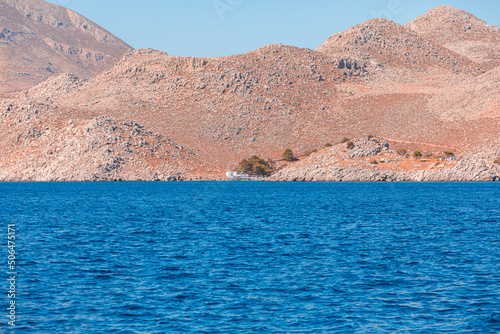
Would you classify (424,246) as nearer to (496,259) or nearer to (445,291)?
(496,259)

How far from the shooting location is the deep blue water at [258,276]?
22422mm

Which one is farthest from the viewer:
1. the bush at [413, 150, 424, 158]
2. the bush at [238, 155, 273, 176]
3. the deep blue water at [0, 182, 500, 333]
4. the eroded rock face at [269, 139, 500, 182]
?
the bush at [238, 155, 273, 176]

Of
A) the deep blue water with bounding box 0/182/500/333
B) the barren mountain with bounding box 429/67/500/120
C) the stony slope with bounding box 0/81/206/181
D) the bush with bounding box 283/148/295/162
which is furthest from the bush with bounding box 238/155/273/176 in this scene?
the deep blue water with bounding box 0/182/500/333

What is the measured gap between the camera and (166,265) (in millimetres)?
33406

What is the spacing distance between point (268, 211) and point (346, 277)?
4152cm

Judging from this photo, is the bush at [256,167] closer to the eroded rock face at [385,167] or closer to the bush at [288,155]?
the bush at [288,155]

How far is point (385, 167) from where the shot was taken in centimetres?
14075

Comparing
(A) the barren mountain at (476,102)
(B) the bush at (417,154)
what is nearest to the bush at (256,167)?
(B) the bush at (417,154)

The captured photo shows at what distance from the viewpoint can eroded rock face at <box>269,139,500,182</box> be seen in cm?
13738

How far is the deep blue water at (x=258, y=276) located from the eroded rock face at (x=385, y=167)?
82.5m

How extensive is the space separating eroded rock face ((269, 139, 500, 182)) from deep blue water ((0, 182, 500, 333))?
271 ft

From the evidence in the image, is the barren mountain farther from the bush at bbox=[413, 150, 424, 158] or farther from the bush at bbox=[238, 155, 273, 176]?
the bush at bbox=[238, 155, 273, 176]

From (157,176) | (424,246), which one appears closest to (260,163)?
(157,176)

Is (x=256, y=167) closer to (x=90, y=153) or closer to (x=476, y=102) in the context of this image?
(x=90, y=153)
